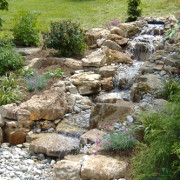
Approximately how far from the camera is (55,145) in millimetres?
6066

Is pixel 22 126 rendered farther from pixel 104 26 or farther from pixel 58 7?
pixel 58 7

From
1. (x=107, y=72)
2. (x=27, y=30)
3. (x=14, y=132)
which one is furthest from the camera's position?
(x=27, y=30)

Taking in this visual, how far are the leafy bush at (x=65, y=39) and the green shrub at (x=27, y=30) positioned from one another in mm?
1072

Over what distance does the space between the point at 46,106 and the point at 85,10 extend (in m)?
10.8

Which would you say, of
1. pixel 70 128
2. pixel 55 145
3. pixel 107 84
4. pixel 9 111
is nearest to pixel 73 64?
pixel 107 84

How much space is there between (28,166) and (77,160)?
0.93 meters

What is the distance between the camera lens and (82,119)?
7.14 m

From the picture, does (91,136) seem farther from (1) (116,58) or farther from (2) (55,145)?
(1) (116,58)

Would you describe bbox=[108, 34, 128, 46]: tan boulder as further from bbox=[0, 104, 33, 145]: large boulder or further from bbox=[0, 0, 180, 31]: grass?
bbox=[0, 104, 33, 145]: large boulder

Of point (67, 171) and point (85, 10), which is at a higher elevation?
point (85, 10)

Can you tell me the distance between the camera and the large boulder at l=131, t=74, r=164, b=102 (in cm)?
699

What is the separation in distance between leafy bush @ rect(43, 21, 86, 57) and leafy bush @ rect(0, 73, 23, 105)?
179 centimetres

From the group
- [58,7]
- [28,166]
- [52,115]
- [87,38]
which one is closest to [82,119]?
[52,115]

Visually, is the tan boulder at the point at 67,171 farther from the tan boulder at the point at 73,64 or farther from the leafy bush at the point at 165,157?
the tan boulder at the point at 73,64
